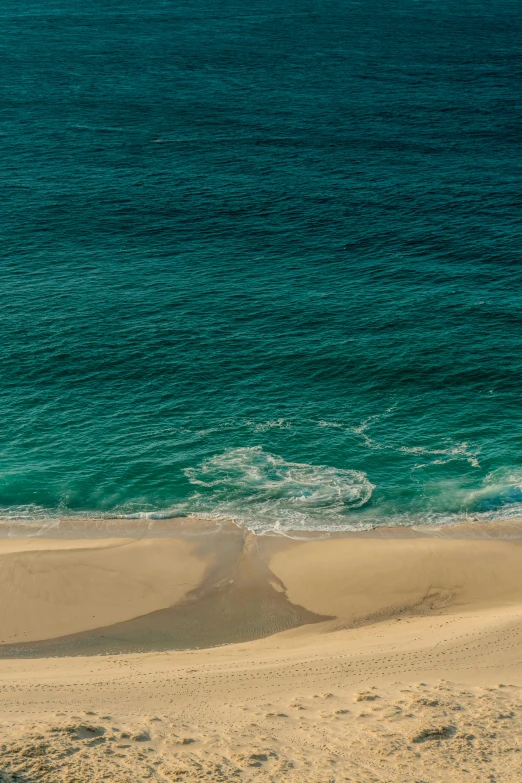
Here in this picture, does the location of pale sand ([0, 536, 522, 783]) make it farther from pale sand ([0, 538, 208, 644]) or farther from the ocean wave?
pale sand ([0, 538, 208, 644])

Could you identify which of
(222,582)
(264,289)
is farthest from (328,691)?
(264,289)

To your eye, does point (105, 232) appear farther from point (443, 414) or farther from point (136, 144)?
point (443, 414)

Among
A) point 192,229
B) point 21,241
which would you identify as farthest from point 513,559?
point 21,241

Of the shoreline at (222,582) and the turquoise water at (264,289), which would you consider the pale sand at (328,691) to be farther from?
the turquoise water at (264,289)

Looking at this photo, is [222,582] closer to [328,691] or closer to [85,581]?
[85,581]

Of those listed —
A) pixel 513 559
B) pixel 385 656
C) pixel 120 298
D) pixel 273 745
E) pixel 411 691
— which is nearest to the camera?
pixel 273 745

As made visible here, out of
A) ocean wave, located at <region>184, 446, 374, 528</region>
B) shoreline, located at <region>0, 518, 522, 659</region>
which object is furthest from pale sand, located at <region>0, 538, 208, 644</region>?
ocean wave, located at <region>184, 446, 374, 528</region>
